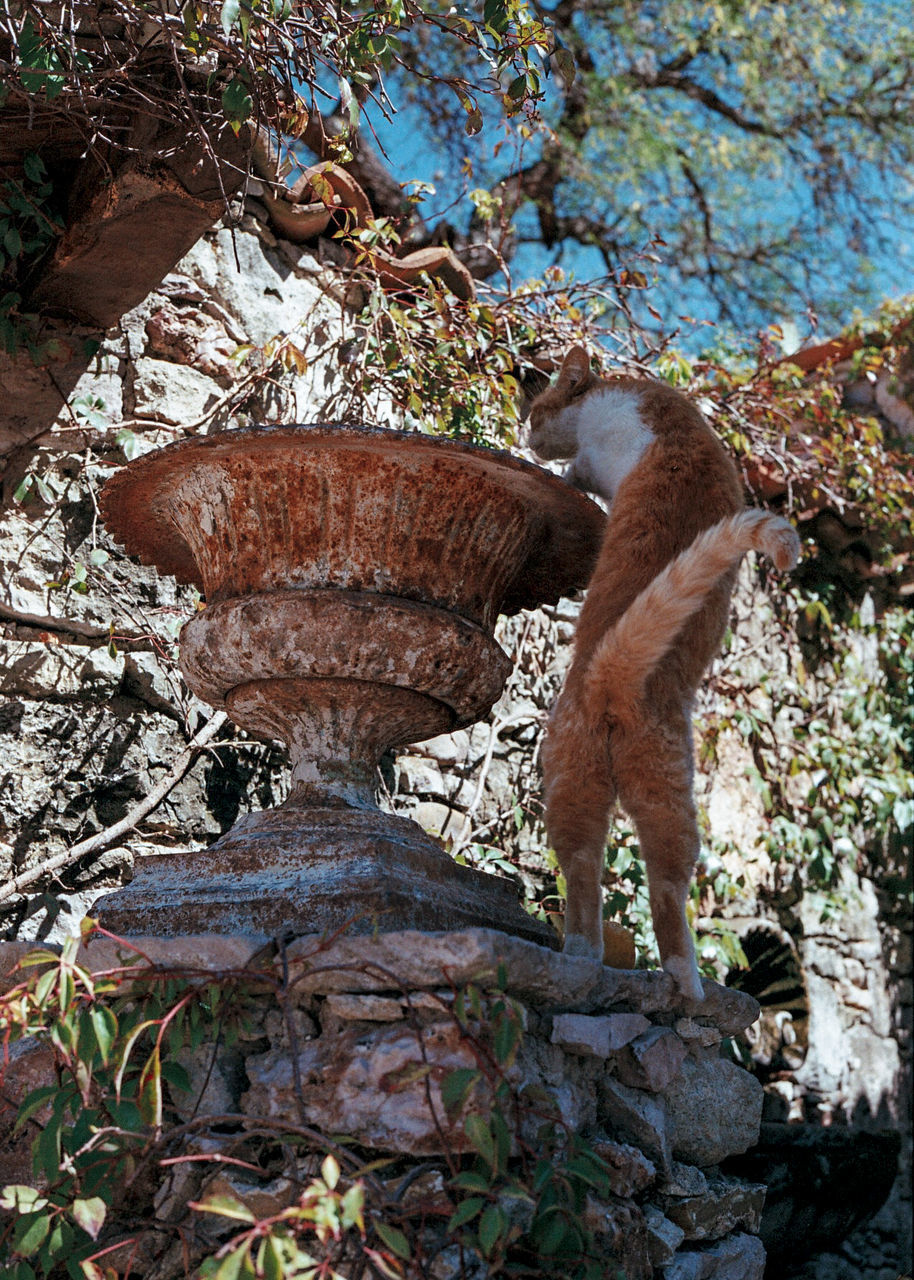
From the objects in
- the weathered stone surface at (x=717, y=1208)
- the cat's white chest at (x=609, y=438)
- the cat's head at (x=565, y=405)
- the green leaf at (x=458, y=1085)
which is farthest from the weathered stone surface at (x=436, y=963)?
the cat's head at (x=565, y=405)

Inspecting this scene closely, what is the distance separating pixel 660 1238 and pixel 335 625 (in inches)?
47.8

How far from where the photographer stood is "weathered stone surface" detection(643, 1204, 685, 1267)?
1.90 metres

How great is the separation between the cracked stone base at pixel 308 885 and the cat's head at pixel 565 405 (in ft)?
4.21

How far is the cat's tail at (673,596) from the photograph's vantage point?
2117mm

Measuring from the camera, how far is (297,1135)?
5.28 feet

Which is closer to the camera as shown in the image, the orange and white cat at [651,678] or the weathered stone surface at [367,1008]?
the weathered stone surface at [367,1008]

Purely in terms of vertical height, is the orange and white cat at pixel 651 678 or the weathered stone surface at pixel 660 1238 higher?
the orange and white cat at pixel 651 678

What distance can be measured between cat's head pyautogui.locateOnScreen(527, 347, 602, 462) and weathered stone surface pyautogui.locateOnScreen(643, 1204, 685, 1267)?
1.85 meters

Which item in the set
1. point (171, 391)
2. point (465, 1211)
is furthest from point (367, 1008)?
point (171, 391)

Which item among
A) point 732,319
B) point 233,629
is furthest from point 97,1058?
point 732,319

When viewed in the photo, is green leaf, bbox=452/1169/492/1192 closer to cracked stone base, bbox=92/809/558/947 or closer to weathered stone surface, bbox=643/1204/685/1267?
cracked stone base, bbox=92/809/558/947

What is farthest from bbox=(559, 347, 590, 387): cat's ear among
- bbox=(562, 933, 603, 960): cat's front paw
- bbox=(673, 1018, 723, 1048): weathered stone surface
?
bbox=(673, 1018, 723, 1048): weathered stone surface

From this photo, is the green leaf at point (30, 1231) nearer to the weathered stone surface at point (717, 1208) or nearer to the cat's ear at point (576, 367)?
the weathered stone surface at point (717, 1208)

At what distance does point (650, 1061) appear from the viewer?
2.10 meters
